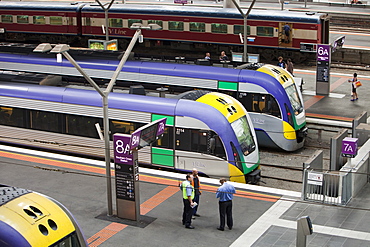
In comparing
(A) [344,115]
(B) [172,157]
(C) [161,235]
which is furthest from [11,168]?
(A) [344,115]

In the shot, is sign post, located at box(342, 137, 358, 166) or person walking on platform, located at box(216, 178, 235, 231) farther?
sign post, located at box(342, 137, 358, 166)

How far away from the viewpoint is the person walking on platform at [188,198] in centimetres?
1580

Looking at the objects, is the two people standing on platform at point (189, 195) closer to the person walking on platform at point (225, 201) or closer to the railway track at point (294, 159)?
the person walking on platform at point (225, 201)

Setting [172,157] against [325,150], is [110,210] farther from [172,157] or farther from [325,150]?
[325,150]

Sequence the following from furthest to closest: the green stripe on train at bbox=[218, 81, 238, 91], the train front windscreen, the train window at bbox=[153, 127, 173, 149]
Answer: the green stripe on train at bbox=[218, 81, 238, 91]
the train window at bbox=[153, 127, 173, 149]
the train front windscreen

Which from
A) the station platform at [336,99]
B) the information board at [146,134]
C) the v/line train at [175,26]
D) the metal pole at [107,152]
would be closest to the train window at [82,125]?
the metal pole at [107,152]

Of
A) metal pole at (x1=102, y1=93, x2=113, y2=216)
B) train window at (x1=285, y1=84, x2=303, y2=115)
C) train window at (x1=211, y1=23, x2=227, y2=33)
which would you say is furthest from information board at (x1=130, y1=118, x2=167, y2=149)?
train window at (x1=211, y1=23, x2=227, y2=33)

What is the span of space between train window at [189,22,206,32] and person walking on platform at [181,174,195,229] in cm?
2488

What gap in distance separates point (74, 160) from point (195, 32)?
20.7 meters

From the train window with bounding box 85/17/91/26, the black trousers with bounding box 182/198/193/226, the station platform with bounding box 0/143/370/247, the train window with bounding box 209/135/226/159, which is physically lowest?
the station platform with bounding box 0/143/370/247

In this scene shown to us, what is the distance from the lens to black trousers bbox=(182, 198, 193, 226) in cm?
1598

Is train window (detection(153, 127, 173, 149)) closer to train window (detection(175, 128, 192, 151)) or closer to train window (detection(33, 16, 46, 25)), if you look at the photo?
train window (detection(175, 128, 192, 151))

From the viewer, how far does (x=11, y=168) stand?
69.4 ft

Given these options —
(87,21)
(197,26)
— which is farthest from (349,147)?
(87,21)
